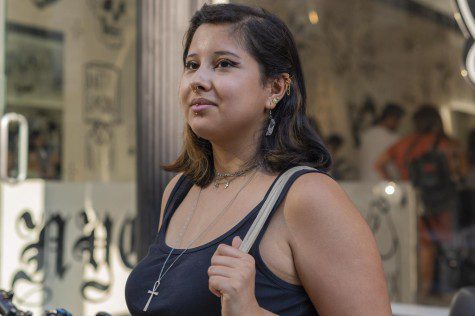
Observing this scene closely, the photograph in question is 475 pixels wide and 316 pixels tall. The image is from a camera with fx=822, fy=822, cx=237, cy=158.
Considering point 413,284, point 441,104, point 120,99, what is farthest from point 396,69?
point 120,99

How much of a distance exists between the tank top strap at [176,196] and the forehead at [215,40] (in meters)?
0.34

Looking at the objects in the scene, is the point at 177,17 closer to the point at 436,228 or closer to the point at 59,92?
the point at 59,92

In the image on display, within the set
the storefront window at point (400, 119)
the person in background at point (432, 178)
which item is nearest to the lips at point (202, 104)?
the storefront window at point (400, 119)

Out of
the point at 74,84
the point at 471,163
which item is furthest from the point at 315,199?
the point at 471,163

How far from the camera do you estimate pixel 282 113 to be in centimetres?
164

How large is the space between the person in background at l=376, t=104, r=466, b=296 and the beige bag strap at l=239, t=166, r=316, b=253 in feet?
12.3

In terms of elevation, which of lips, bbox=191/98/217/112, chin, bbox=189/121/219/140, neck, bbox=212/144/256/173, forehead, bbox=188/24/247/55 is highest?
forehead, bbox=188/24/247/55

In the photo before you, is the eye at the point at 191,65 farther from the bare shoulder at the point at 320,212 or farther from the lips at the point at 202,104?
the bare shoulder at the point at 320,212

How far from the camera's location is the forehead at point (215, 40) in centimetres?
158

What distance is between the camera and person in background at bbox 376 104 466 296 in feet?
17.5

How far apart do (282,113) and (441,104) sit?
495 cm

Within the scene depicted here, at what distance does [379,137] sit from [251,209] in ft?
16.6

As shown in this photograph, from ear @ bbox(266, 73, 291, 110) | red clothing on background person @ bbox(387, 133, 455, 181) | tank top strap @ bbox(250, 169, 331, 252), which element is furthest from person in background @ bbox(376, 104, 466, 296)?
tank top strap @ bbox(250, 169, 331, 252)

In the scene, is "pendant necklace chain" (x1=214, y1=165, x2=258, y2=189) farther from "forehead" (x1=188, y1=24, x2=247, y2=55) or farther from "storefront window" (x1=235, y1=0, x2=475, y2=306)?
"storefront window" (x1=235, y1=0, x2=475, y2=306)
